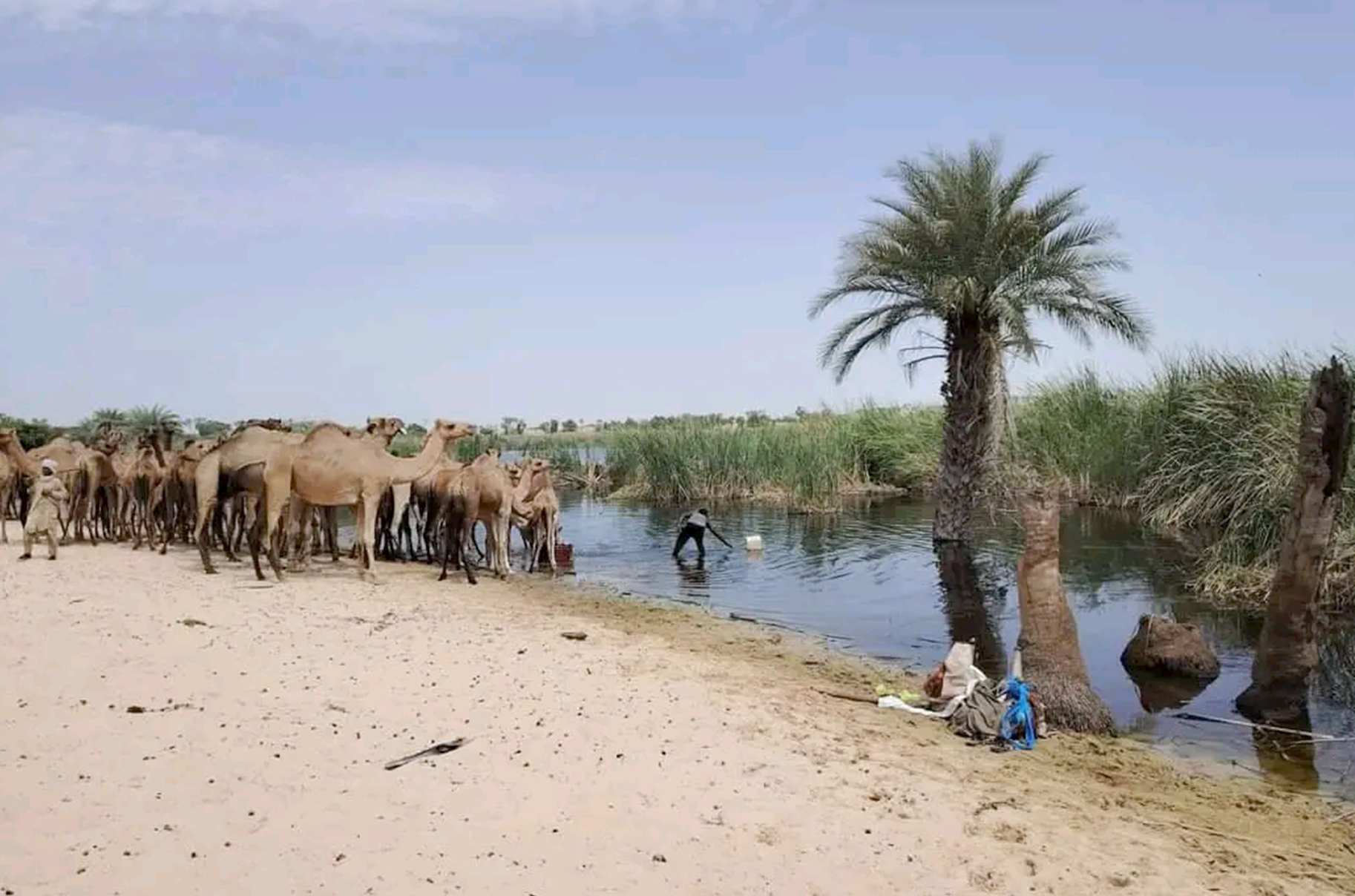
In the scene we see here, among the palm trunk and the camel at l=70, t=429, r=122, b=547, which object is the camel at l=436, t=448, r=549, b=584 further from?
the palm trunk

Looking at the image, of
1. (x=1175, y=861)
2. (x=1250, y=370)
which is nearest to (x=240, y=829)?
(x=1175, y=861)

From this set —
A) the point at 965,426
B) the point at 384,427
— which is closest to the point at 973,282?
the point at 965,426

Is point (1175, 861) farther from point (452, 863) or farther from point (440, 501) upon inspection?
point (440, 501)

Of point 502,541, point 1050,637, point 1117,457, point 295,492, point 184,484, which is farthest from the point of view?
point 1117,457

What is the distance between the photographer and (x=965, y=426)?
72.4ft

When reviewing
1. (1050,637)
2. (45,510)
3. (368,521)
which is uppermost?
(45,510)

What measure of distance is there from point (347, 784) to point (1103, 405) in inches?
1088

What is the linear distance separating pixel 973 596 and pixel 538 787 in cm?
1133

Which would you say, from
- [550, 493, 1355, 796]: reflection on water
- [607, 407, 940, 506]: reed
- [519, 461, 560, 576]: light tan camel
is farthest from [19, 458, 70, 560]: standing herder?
[607, 407, 940, 506]: reed

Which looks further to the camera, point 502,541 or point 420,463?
point 502,541

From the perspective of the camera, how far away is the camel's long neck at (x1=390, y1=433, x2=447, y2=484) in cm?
1524

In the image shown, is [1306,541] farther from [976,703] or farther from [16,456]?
[16,456]

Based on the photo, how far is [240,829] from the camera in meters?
5.61

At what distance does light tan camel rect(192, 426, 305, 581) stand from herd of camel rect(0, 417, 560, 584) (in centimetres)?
2
